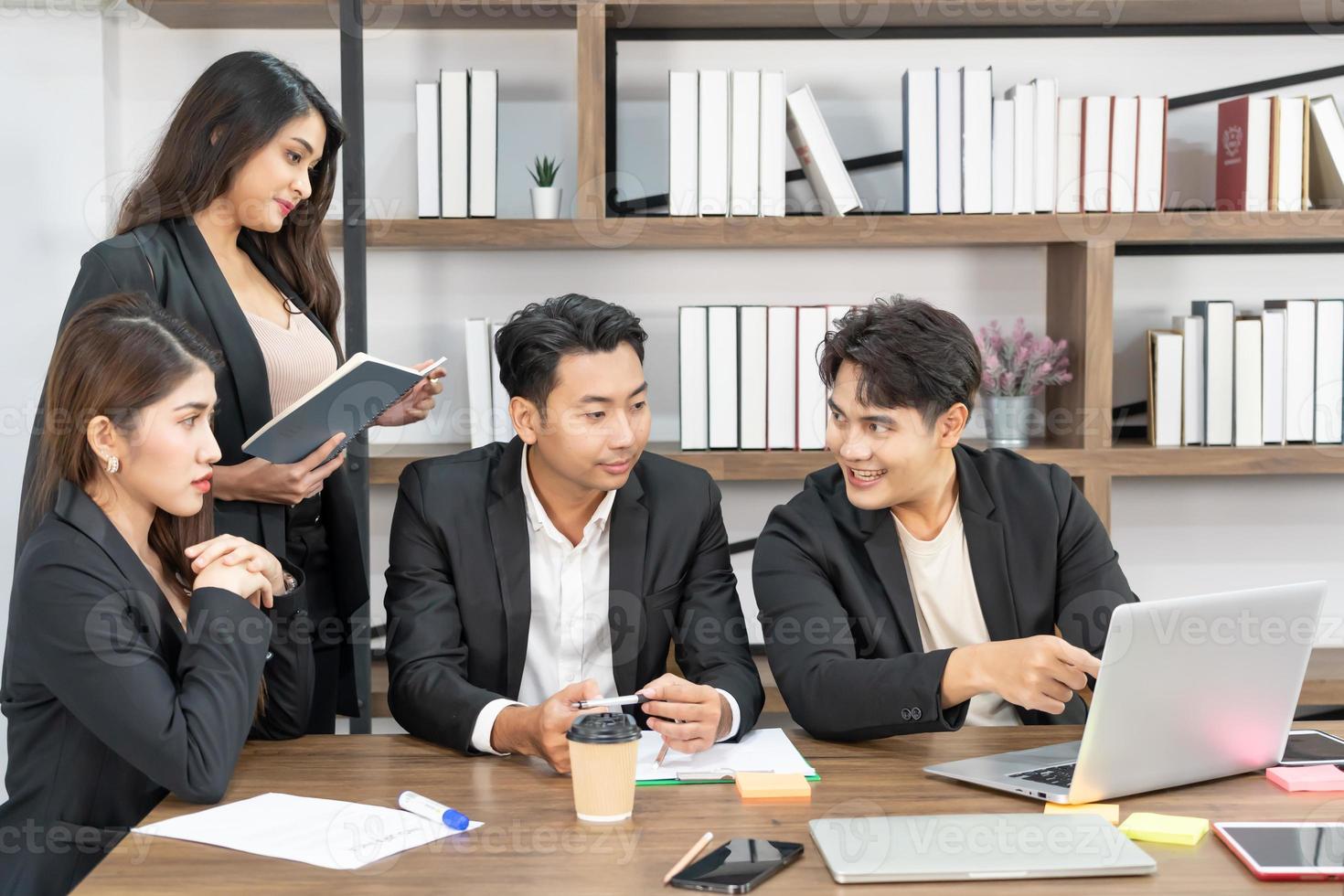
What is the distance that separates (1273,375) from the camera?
273 centimetres

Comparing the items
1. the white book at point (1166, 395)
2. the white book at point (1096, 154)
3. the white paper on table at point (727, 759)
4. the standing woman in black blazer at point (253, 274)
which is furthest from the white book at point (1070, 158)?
the white paper on table at point (727, 759)

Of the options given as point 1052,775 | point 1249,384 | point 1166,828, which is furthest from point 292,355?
point 1249,384

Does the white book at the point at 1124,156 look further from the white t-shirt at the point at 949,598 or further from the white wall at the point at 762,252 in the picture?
the white t-shirt at the point at 949,598

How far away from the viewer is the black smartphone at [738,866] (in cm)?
116

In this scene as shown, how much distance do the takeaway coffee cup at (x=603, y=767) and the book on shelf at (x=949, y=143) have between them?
66.6 inches

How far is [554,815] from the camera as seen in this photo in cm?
137

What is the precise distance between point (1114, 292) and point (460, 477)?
5.71 feet

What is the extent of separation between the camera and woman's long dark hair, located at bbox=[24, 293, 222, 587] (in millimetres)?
1552

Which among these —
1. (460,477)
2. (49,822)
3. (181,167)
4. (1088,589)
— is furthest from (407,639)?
(1088,589)

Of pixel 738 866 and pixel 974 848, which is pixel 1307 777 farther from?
pixel 738 866

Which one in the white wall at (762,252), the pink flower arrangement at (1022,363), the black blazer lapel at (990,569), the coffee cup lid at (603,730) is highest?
the white wall at (762,252)

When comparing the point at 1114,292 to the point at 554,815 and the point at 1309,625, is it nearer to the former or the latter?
the point at 1309,625

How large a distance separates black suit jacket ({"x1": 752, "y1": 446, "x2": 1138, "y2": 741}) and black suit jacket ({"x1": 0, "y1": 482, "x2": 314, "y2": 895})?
29.0 inches

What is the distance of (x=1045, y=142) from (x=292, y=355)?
5.27 feet
